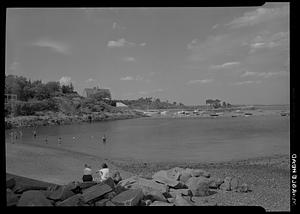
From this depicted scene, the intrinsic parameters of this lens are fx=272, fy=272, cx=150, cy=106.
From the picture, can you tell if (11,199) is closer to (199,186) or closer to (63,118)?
(199,186)

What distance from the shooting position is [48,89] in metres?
4.40

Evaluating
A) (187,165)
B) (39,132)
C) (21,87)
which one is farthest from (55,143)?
(187,165)

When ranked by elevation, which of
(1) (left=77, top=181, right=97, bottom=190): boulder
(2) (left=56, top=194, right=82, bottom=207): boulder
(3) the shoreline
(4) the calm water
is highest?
(3) the shoreline

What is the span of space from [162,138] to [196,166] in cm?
84

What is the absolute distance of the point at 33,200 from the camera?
2.99 metres

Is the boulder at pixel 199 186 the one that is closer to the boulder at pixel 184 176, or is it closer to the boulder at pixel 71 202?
the boulder at pixel 184 176

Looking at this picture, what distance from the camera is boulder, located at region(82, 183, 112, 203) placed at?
3043mm

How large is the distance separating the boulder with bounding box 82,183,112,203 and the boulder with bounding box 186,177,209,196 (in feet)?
3.64

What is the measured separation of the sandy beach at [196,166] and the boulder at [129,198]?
73 centimetres

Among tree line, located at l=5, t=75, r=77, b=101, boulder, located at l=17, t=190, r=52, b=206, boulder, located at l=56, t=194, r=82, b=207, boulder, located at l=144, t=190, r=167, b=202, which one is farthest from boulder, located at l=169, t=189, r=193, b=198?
tree line, located at l=5, t=75, r=77, b=101

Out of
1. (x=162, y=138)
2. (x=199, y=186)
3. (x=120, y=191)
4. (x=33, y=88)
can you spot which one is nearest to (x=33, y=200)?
(x=120, y=191)

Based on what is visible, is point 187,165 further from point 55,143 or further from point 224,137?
point 55,143

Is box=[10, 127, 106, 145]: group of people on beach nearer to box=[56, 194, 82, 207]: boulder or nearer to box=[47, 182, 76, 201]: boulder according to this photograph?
box=[47, 182, 76, 201]: boulder
